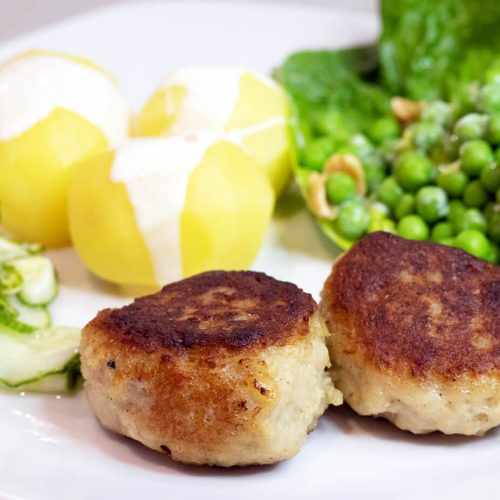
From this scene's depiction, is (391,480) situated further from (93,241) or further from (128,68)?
(128,68)

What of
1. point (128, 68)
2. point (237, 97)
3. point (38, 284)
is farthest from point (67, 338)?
point (128, 68)

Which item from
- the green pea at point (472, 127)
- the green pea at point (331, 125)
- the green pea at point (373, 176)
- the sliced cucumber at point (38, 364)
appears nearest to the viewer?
the sliced cucumber at point (38, 364)

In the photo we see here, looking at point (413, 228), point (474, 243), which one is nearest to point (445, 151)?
point (413, 228)

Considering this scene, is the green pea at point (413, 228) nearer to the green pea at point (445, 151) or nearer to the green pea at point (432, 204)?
the green pea at point (432, 204)

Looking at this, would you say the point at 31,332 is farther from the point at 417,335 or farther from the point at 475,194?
the point at 475,194

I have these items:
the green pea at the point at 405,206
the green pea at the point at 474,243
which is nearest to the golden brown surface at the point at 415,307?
the green pea at the point at 474,243
